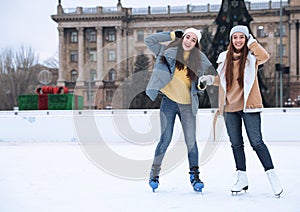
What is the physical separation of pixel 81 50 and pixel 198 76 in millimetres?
49930

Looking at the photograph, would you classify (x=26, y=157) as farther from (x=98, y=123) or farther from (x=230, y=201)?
(x=230, y=201)

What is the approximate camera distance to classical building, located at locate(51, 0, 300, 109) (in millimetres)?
46312

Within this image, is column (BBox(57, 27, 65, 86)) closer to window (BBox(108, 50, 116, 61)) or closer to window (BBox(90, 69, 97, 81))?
window (BBox(90, 69, 97, 81))

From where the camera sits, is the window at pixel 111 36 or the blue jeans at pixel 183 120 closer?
the blue jeans at pixel 183 120

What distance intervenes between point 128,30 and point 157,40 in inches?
1859

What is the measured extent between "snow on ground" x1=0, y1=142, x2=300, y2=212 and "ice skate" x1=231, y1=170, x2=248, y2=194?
51 millimetres

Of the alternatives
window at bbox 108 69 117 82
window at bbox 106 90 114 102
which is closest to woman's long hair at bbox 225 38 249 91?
window at bbox 106 90 114 102

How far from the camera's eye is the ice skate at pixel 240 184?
342cm

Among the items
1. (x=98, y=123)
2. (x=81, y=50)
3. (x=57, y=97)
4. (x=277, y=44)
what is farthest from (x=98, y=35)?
(x=98, y=123)

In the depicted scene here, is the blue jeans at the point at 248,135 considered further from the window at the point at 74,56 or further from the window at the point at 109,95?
the window at the point at 74,56

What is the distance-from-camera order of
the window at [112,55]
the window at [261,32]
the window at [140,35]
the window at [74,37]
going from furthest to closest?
the window at [74,37]
the window at [140,35]
the window at [112,55]
the window at [261,32]

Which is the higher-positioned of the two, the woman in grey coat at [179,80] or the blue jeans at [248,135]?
the woman in grey coat at [179,80]

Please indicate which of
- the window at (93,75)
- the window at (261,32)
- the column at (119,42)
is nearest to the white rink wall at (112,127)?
the column at (119,42)

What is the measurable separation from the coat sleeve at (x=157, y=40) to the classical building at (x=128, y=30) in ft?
130
